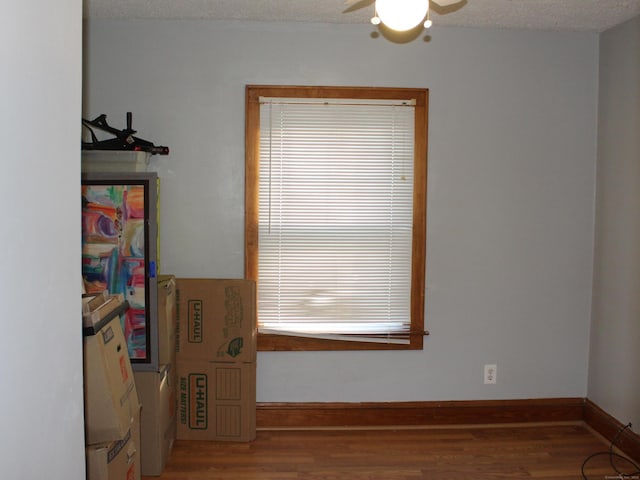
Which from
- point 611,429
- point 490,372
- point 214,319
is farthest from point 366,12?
point 611,429

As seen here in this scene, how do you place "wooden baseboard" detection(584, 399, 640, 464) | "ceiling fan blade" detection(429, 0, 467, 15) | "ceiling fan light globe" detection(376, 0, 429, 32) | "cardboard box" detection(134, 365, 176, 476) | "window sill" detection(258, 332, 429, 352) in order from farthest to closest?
1. "window sill" detection(258, 332, 429, 352)
2. "wooden baseboard" detection(584, 399, 640, 464)
3. "cardboard box" detection(134, 365, 176, 476)
4. "ceiling fan blade" detection(429, 0, 467, 15)
5. "ceiling fan light globe" detection(376, 0, 429, 32)

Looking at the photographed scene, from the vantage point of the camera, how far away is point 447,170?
357 cm

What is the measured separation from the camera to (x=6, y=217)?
1094 mm

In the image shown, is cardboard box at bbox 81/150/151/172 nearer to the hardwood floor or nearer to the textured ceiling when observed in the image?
the textured ceiling

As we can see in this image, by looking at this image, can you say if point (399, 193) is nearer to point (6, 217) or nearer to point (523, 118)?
point (523, 118)

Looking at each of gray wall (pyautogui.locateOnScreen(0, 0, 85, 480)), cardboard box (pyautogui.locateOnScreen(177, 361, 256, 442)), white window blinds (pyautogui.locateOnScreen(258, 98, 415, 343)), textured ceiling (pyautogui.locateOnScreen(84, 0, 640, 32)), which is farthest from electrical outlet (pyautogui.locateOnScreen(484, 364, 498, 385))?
gray wall (pyautogui.locateOnScreen(0, 0, 85, 480))

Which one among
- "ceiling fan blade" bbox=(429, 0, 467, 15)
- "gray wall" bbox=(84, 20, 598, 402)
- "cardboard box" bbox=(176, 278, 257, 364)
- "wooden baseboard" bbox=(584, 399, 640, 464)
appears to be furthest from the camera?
"gray wall" bbox=(84, 20, 598, 402)

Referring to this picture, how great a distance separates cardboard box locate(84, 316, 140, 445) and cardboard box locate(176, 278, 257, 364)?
1.12 metres

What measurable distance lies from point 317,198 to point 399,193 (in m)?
0.49

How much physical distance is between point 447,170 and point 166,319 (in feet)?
6.03

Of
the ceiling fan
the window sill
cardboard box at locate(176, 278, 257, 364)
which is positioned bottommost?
the window sill

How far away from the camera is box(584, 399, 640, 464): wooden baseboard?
320 centimetres

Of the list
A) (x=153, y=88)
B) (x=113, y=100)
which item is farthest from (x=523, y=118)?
(x=113, y=100)

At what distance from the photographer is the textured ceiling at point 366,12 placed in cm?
306
